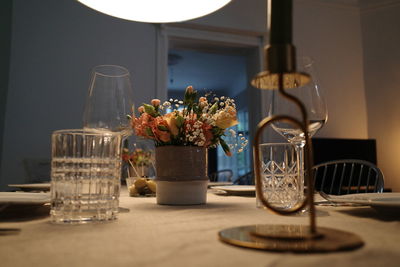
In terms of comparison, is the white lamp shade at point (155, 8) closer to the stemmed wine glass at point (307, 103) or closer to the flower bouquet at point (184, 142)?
the flower bouquet at point (184, 142)

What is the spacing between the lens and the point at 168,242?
1.34 ft

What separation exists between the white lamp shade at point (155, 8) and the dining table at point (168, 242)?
637 mm

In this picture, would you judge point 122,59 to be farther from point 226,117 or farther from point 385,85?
point 385,85

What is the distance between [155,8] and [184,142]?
17.1 inches

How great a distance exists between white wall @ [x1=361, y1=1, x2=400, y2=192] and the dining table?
420cm

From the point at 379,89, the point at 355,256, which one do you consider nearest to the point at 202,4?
the point at 355,256

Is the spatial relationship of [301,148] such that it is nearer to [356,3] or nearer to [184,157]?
Result: [184,157]

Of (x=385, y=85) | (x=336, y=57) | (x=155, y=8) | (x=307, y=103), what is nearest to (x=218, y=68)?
(x=336, y=57)

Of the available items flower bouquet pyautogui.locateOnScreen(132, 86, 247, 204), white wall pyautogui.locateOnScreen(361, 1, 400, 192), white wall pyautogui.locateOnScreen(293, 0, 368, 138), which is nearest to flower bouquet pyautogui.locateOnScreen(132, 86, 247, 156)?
flower bouquet pyautogui.locateOnScreen(132, 86, 247, 204)

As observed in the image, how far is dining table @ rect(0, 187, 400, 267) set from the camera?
0.32 meters

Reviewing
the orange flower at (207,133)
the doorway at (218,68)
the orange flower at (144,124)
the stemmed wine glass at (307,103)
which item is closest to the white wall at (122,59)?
the doorway at (218,68)

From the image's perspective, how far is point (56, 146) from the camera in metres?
0.59

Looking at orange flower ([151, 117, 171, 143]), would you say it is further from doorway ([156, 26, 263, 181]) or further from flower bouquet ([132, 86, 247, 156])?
doorway ([156, 26, 263, 181])

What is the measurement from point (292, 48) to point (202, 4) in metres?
0.69
